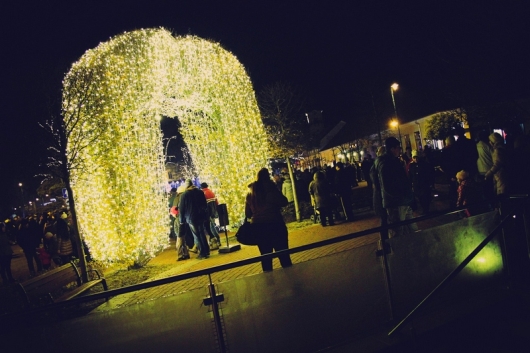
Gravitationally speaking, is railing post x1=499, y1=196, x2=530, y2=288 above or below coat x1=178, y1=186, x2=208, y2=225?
below

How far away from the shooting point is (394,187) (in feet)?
20.9

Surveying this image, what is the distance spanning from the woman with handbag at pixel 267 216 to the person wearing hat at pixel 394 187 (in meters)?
1.63

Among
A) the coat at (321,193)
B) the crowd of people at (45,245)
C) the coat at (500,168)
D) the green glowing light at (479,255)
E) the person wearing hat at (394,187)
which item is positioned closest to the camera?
the green glowing light at (479,255)

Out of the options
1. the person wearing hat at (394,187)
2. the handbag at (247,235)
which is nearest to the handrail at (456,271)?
the person wearing hat at (394,187)

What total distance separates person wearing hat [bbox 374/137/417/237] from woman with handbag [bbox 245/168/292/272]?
1.63 metres

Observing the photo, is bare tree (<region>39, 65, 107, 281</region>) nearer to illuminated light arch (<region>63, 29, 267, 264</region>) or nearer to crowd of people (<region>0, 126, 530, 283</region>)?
illuminated light arch (<region>63, 29, 267, 264</region>)

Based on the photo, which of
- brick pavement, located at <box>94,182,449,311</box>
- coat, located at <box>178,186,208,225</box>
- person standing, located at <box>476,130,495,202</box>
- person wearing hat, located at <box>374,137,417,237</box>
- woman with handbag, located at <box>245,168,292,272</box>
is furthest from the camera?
coat, located at <box>178,186,208,225</box>

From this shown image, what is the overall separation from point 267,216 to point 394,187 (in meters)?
2.03

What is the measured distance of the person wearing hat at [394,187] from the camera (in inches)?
250

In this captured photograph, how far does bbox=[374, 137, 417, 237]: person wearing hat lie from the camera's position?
6.35 meters

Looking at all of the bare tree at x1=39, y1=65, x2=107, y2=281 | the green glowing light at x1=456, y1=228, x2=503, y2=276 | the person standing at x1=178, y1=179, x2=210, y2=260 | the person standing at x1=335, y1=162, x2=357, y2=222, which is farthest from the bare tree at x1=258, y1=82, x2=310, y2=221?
the green glowing light at x1=456, y1=228, x2=503, y2=276

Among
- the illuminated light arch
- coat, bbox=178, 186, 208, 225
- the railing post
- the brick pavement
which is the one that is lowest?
the brick pavement

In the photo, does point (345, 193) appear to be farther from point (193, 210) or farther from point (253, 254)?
point (193, 210)

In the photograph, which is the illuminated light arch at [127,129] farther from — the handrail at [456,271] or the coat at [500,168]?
the coat at [500,168]
